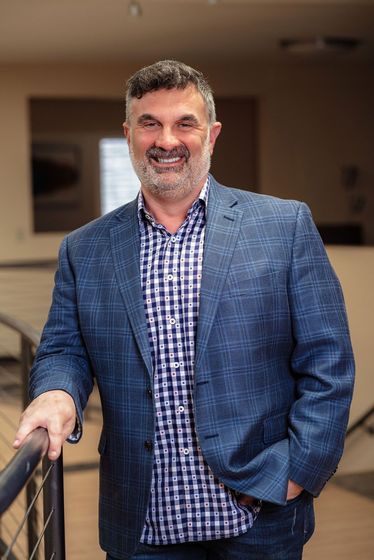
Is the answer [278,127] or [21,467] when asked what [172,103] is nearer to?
[21,467]

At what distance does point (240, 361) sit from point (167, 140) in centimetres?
38

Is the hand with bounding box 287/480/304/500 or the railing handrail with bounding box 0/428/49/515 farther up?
the railing handrail with bounding box 0/428/49/515

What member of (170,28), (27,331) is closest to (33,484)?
(27,331)

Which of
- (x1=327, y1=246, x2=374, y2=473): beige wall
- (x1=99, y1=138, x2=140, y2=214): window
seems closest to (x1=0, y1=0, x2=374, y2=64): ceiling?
(x1=99, y1=138, x2=140, y2=214): window

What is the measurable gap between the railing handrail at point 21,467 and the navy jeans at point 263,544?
362mm

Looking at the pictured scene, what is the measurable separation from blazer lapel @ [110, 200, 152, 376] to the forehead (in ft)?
0.67

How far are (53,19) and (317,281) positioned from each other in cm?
562

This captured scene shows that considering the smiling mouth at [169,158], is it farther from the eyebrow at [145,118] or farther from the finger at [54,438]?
the finger at [54,438]

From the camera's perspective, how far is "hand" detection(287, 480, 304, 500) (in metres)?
1.56

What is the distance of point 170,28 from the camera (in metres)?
7.09

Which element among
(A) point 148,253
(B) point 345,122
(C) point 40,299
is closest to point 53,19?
(C) point 40,299

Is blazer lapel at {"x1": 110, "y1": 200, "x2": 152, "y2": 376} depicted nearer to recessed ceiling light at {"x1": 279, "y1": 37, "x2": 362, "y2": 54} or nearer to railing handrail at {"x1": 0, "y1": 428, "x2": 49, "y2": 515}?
railing handrail at {"x1": 0, "y1": 428, "x2": 49, "y2": 515}

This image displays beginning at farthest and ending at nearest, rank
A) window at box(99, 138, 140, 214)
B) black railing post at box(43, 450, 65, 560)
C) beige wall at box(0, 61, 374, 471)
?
window at box(99, 138, 140, 214)
beige wall at box(0, 61, 374, 471)
black railing post at box(43, 450, 65, 560)

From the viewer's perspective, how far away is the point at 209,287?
155 centimetres
